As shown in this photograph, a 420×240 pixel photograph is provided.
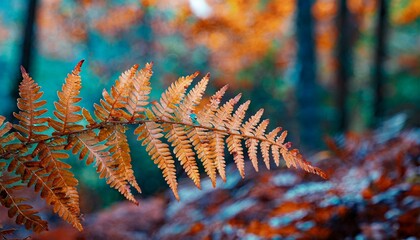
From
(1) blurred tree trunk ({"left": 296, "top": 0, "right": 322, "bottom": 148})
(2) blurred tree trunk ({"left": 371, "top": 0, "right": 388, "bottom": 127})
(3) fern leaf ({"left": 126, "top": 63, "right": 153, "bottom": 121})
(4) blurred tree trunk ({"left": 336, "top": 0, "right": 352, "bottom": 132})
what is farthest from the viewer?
(4) blurred tree trunk ({"left": 336, "top": 0, "right": 352, "bottom": 132})

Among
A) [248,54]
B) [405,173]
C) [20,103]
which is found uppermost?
[248,54]

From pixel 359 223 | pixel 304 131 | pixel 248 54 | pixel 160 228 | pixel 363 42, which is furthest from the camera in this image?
pixel 363 42

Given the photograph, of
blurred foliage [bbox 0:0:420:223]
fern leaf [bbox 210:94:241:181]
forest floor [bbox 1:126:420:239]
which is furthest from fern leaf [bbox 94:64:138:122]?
blurred foliage [bbox 0:0:420:223]

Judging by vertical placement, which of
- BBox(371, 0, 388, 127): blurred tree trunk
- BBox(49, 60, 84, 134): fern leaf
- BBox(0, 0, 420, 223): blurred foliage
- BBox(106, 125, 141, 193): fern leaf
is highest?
BBox(0, 0, 420, 223): blurred foliage

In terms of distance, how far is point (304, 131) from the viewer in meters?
6.13

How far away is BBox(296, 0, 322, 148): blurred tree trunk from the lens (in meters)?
5.98

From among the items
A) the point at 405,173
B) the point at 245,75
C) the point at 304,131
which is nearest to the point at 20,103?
the point at 405,173

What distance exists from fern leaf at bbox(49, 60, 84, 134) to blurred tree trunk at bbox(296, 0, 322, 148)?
5305mm

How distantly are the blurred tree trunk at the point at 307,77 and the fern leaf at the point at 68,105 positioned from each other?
5.31 metres

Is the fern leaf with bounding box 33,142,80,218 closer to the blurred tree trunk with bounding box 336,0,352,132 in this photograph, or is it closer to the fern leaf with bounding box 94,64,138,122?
the fern leaf with bounding box 94,64,138,122

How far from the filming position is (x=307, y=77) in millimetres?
6090

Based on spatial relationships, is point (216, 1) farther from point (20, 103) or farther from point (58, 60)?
point (20, 103)

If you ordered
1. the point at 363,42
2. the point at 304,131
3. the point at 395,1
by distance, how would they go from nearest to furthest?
the point at 304,131
the point at 395,1
the point at 363,42

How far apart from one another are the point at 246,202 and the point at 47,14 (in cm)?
1199
